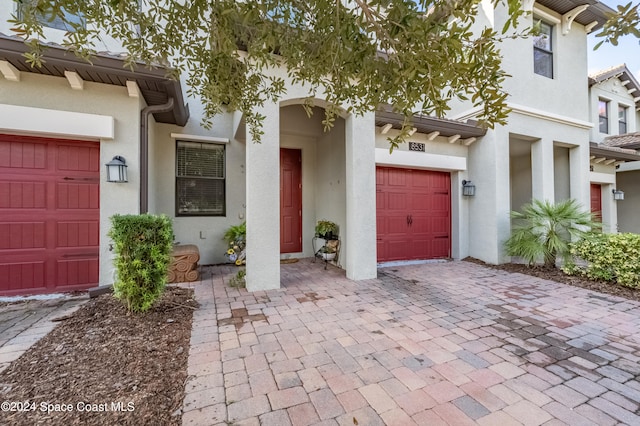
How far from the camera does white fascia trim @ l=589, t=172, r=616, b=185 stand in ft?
29.6

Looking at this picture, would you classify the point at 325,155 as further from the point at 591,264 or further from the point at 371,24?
the point at 591,264

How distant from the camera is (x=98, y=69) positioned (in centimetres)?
378

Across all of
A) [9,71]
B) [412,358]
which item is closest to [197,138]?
[9,71]

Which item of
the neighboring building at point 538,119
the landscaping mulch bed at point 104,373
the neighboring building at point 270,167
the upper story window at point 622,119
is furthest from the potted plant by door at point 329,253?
the upper story window at point 622,119

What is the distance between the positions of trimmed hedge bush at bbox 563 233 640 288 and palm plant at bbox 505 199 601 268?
0.72 feet

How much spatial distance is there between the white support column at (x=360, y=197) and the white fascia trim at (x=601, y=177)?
8.51m

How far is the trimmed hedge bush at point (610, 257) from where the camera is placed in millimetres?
4578

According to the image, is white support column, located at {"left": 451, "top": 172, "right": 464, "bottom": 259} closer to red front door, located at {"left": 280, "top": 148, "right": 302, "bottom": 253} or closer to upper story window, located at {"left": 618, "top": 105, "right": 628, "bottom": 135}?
red front door, located at {"left": 280, "top": 148, "right": 302, "bottom": 253}

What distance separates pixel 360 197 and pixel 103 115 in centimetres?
415

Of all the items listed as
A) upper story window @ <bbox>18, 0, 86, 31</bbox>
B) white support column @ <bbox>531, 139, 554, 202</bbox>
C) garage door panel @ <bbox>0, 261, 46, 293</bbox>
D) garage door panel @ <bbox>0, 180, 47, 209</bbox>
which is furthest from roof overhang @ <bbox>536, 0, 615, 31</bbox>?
garage door panel @ <bbox>0, 261, 46, 293</bbox>

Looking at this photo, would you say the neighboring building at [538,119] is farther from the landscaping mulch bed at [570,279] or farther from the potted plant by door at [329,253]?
the potted plant by door at [329,253]

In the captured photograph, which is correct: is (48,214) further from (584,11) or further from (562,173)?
(584,11)

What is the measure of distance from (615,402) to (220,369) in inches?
112

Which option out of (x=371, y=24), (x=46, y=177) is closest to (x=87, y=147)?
(x=46, y=177)
